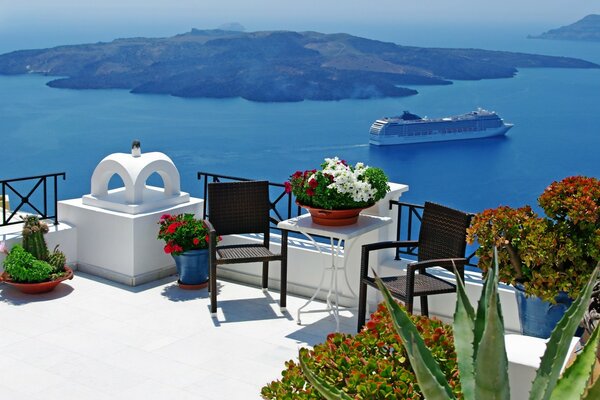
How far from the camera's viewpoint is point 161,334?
17.6 feet

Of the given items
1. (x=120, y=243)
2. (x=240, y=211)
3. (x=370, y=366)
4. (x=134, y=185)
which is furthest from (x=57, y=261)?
(x=370, y=366)

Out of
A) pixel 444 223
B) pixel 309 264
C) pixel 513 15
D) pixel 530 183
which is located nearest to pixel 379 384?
pixel 444 223

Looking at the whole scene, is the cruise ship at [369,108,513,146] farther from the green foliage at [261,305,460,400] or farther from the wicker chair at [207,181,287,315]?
the green foliage at [261,305,460,400]

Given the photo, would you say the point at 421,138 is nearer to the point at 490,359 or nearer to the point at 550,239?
the point at 550,239

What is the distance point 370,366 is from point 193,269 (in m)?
3.87

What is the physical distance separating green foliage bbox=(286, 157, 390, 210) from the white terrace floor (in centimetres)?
86

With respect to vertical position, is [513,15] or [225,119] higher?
[513,15]

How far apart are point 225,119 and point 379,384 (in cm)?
4611

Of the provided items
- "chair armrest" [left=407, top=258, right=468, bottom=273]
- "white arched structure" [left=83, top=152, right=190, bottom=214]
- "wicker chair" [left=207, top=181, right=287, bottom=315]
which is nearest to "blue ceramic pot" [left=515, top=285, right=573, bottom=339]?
"chair armrest" [left=407, top=258, right=468, bottom=273]

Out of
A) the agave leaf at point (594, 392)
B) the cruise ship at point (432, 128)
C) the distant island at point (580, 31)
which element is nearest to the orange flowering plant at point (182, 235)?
the agave leaf at point (594, 392)

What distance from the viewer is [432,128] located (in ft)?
143

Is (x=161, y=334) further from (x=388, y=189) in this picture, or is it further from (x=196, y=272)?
(x=388, y=189)

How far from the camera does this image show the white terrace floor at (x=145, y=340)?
14.9 feet

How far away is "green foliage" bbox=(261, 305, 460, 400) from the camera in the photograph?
2.46 metres
